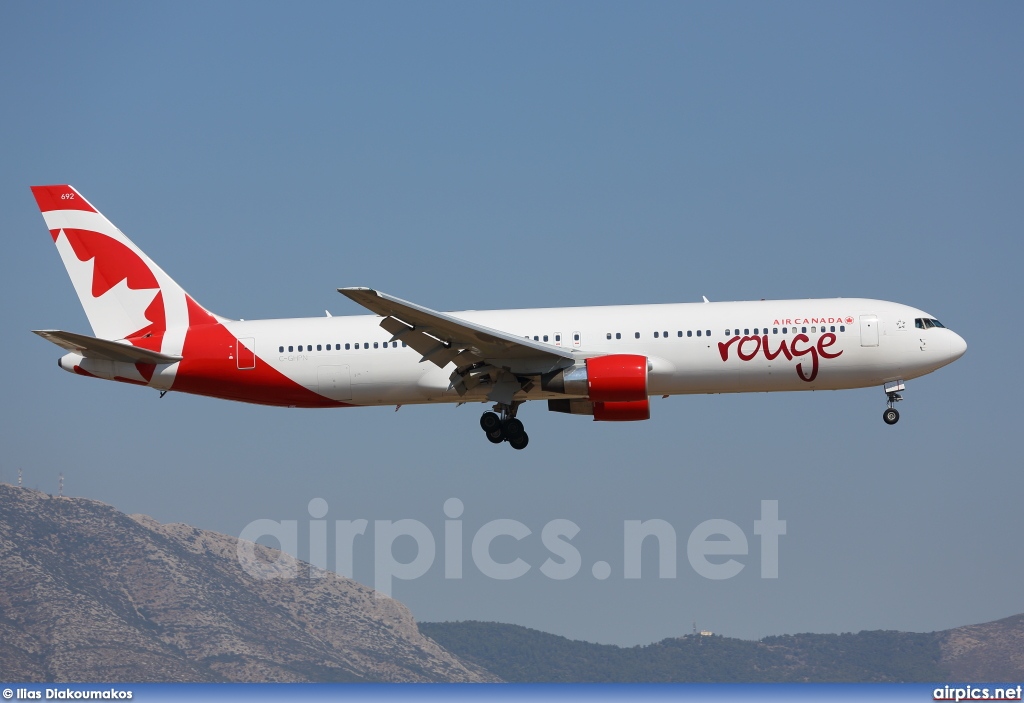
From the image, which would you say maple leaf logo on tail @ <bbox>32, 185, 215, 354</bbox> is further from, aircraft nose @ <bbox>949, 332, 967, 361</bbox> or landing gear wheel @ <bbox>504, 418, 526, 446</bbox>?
aircraft nose @ <bbox>949, 332, 967, 361</bbox>

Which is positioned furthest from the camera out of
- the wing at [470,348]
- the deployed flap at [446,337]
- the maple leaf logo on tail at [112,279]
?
the maple leaf logo on tail at [112,279]

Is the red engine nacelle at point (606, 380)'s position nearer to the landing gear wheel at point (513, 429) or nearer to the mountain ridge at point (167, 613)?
the landing gear wheel at point (513, 429)

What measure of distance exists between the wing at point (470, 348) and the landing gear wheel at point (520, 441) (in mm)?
2035

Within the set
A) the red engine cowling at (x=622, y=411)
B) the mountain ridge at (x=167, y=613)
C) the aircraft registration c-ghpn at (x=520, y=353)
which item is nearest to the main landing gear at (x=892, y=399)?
the aircraft registration c-ghpn at (x=520, y=353)

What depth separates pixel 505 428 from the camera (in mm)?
45125

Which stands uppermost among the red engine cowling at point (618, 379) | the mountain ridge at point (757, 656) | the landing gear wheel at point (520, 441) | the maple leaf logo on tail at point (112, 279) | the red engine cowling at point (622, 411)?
the maple leaf logo on tail at point (112, 279)

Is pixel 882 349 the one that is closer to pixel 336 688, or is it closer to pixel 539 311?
pixel 539 311

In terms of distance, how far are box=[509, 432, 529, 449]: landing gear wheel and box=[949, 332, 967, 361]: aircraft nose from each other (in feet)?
48.0

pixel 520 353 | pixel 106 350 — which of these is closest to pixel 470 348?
pixel 520 353

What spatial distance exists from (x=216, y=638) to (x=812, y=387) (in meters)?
119

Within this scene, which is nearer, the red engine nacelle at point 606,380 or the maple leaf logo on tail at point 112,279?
the red engine nacelle at point 606,380

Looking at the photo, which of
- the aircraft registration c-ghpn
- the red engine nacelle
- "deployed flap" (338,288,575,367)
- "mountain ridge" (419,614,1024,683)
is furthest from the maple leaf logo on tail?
"mountain ridge" (419,614,1024,683)

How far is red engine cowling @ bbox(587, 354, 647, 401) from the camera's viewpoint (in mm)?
41312

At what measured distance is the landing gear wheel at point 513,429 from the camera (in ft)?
148
